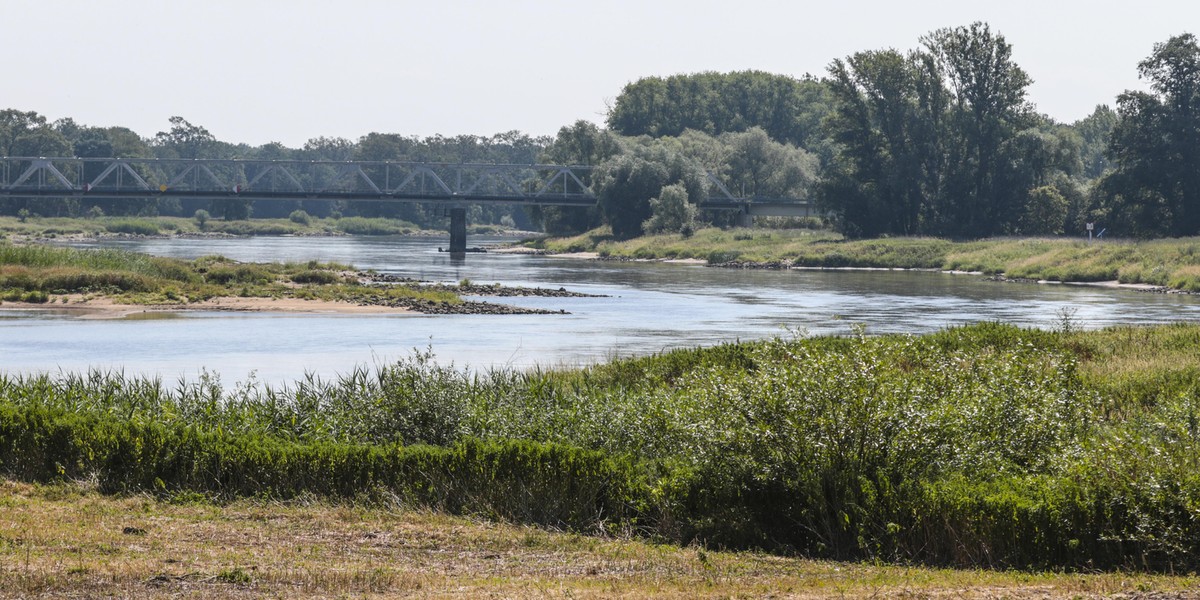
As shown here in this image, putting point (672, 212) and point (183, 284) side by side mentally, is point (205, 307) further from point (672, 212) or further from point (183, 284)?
point (672, 212)

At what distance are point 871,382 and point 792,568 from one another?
3085 mm

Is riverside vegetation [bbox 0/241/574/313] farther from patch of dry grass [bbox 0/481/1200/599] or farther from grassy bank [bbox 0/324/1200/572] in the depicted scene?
patch of dry grass [bbox 0/481/1200/599]

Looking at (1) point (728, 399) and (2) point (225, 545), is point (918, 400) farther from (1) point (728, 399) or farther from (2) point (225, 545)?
(2) point (225, 545)

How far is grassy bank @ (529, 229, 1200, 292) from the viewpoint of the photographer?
9344 cm

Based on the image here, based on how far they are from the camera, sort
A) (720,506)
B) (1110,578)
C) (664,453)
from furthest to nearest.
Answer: (664,453) → (720,506) → (1110,578)

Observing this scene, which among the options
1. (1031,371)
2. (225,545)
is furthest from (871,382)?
(225,545)

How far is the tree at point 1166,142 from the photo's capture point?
10738 cm

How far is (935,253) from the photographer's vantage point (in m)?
118

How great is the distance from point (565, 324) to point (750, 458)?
41836 mm

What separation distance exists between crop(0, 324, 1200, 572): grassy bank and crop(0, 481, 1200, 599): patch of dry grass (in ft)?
2.42

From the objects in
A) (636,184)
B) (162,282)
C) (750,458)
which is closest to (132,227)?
(636,184)

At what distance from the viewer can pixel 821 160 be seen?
7416 inches

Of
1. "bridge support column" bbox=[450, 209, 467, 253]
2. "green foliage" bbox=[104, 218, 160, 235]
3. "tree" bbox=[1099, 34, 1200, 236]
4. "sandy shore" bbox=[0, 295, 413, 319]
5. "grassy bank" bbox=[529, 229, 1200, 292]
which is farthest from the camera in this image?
"green foliage" bbox=[104, 218, 160, 235]

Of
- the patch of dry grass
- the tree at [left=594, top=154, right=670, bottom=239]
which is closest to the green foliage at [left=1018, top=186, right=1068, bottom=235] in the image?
the tree at [left=594, top=154, right=670, bottom=239]
